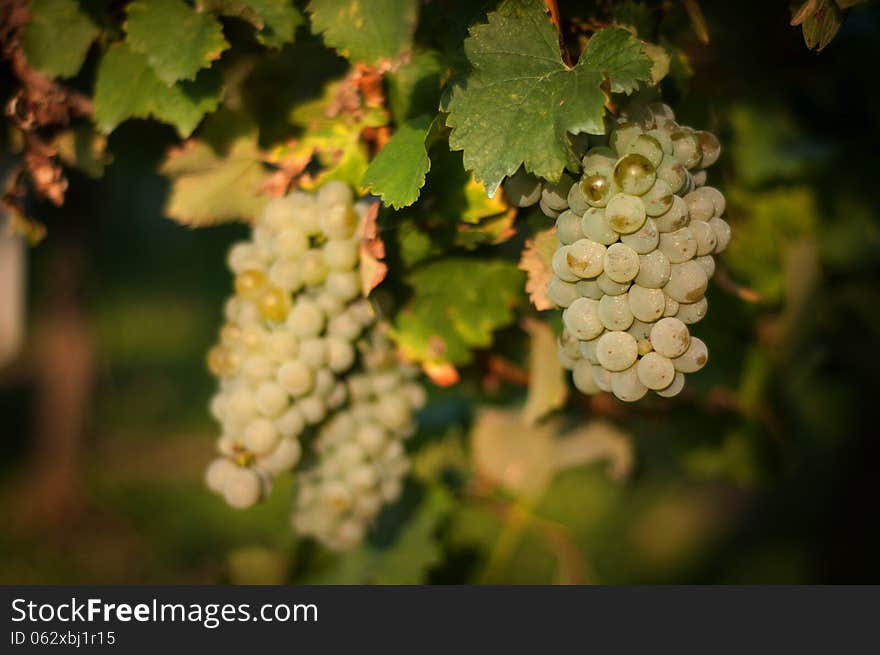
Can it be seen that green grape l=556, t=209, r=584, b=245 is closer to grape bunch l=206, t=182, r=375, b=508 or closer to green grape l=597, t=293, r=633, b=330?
green grape l=597, t=293, r=633, b=330

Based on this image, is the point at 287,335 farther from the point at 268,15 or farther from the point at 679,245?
the point at 679,245

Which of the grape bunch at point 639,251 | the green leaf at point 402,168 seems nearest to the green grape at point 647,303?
the grape bunch at point 639,251

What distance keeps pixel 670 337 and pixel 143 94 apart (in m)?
0.71

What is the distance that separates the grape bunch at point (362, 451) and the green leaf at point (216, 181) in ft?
0.90

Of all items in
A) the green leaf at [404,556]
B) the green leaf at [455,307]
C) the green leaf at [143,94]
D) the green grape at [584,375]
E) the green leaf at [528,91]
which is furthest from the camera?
the green leaf at [404,556]

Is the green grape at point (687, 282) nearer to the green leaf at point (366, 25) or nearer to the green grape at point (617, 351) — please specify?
the green grape at point (617, 351)

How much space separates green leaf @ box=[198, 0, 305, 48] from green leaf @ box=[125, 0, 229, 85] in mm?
19

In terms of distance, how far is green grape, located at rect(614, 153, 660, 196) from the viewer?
2.46 feet

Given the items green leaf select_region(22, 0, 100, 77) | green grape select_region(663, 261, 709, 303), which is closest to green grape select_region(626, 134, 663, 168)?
green grape select_region(663, 261, 709, 303)

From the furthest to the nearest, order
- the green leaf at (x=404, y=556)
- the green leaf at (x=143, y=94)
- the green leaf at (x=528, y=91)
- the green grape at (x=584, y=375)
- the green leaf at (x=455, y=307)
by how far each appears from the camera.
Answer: the green leaf at (x=404, y=556) → the green leaf at (x=455, y=307) → the green leaf at (x=143, y=94) → the green grape at (x=584, y=375) → the green leaf at (x=528, y=91)

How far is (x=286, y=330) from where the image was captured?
1.05 meters

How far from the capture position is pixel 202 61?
0.90 metres

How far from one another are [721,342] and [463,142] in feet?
Answer: 2.88

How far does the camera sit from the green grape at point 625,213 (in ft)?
2.46
